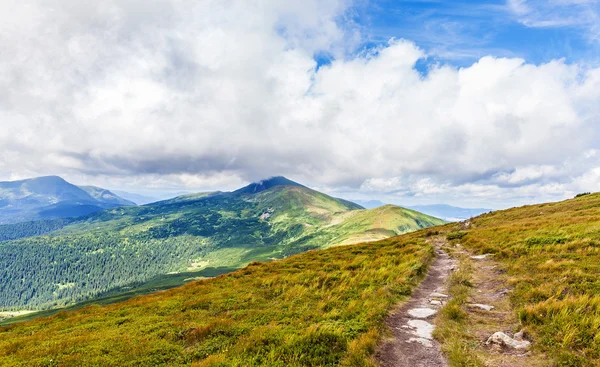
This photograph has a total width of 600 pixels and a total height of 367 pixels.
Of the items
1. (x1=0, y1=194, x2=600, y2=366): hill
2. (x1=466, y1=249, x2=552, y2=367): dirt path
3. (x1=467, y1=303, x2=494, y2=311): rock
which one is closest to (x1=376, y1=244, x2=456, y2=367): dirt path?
(x1=0, y1=194, x2=600, y2=366): hill

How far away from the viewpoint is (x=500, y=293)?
16938 millimetres

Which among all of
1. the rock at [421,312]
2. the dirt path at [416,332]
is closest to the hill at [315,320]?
the dirt path at [416,332]

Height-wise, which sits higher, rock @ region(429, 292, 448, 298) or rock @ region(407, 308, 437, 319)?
rock @ region(429, 292, 448, 298)

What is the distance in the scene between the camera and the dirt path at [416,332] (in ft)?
35.7

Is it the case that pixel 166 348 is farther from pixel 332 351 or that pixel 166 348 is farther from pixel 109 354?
pixel 332 351

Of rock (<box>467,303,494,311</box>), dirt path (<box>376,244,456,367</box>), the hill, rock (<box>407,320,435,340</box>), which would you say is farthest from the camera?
rock (<box>467,303,494,311</box>)

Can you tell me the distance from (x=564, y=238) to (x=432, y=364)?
22.7 m

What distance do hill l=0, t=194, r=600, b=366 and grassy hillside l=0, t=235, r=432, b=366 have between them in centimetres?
6

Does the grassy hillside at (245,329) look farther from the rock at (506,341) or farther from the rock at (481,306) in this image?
the rock at (506,341)

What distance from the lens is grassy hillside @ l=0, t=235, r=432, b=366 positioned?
40.1ft

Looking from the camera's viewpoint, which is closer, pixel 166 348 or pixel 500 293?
pixel 166 348

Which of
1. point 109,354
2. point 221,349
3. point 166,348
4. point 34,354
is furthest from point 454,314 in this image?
point 34,354

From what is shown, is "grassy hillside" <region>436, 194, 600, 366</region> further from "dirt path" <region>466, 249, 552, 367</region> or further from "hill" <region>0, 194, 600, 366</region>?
"dirt path" <region>466, 249, 552, 367</region>

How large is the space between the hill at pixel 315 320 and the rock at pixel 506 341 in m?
0.45
